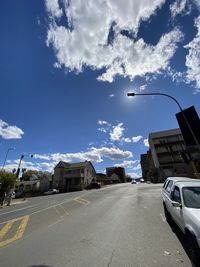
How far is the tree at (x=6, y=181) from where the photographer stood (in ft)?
97.2

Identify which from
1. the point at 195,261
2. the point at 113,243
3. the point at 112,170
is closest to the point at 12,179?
the point at 113,243

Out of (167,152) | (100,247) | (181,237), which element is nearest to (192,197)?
(181,237)

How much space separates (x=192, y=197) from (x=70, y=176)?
206 feet

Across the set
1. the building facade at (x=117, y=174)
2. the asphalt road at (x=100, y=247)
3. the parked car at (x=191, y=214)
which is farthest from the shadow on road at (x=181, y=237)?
the building facade at (x=117, y=174)

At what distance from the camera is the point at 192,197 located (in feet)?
16.6

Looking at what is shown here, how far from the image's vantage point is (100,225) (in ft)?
26.4

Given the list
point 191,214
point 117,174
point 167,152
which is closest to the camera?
point 191,214

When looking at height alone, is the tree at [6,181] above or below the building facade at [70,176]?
below

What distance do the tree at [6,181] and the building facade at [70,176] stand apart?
31.2 m

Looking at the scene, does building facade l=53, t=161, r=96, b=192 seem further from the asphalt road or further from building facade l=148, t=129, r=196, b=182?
the asphalt road

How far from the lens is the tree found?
29.6 m

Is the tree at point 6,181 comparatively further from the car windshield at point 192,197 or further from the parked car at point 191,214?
the car windshield at point 192,197

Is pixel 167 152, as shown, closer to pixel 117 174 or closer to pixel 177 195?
pixel 177 195

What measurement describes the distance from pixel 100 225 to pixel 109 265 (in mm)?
4008
